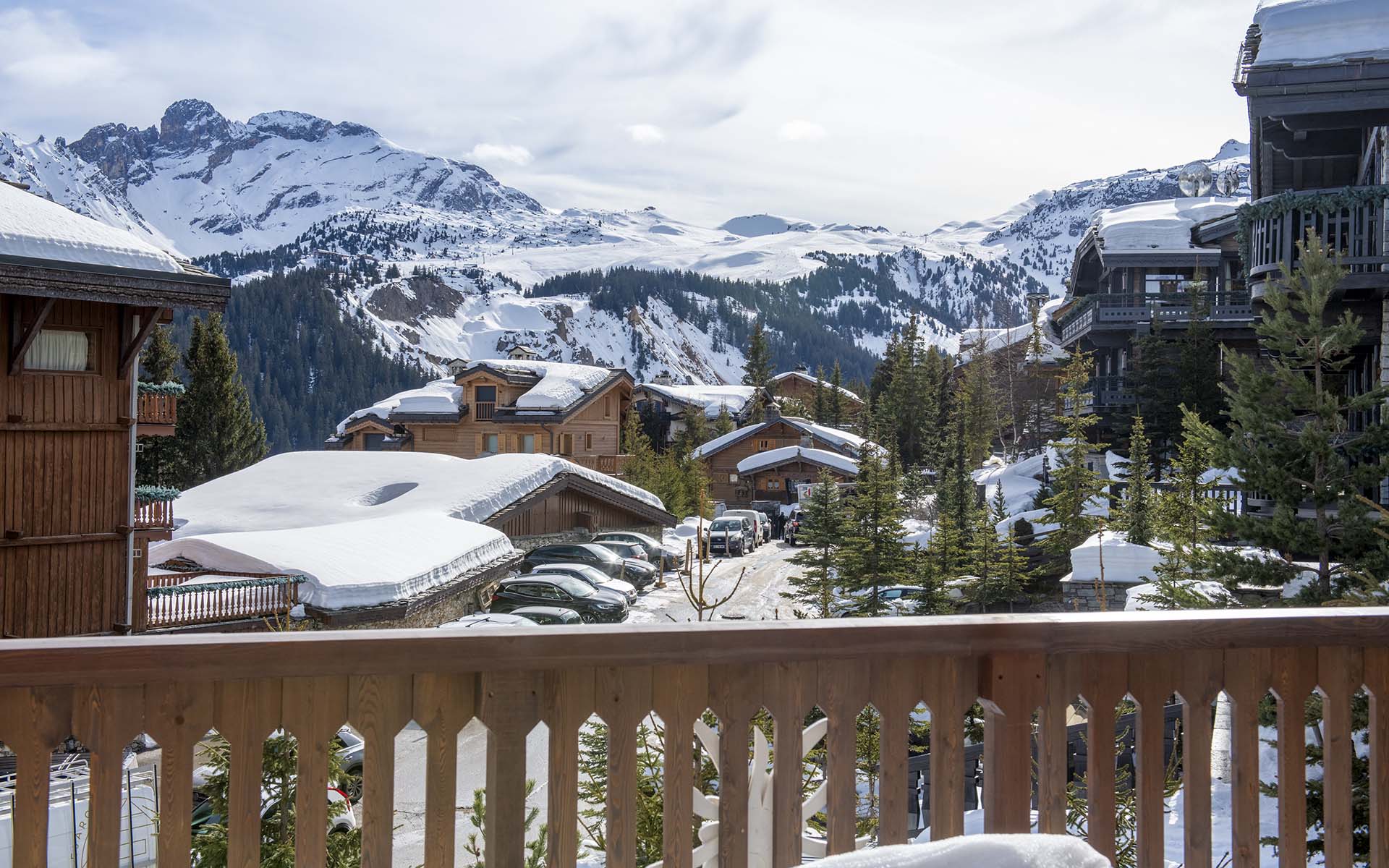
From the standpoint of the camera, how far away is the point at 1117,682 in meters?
2.77

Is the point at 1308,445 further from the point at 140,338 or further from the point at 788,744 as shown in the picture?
the point at 140,338

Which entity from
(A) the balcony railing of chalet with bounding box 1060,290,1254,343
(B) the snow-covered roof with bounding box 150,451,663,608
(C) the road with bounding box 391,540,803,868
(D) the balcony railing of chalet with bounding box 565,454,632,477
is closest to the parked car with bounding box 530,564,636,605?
(C) the road with bounding box 391,540,803,868

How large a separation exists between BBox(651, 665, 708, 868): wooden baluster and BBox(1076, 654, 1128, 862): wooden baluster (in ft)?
3.21

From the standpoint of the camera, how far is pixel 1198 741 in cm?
284

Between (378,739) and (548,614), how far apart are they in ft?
67.8

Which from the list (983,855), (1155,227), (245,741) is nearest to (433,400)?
(1155,227)

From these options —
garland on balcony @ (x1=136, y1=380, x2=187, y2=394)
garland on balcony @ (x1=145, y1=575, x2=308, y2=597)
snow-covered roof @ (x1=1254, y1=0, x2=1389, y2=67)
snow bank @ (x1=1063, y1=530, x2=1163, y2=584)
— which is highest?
snow-covered roof @ (x1=1254, y1=0, x2=1389, y2=67)

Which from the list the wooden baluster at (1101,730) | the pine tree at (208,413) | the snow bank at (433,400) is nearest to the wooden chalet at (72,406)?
the wooden baluster at (1101,730)

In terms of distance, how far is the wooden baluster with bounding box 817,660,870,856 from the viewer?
265 centimetres

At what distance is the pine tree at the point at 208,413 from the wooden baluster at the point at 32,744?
40.6m

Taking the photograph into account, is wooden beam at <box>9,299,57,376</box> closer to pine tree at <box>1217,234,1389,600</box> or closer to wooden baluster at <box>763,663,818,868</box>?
pine tree at <box>1217,234,1389,600</box>

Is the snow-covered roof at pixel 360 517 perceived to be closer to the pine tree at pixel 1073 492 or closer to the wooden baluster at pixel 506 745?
the pine tree at pixel 1073 492

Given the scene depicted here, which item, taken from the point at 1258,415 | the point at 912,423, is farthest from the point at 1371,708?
the point at 912,423

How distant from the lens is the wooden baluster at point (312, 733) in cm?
248
